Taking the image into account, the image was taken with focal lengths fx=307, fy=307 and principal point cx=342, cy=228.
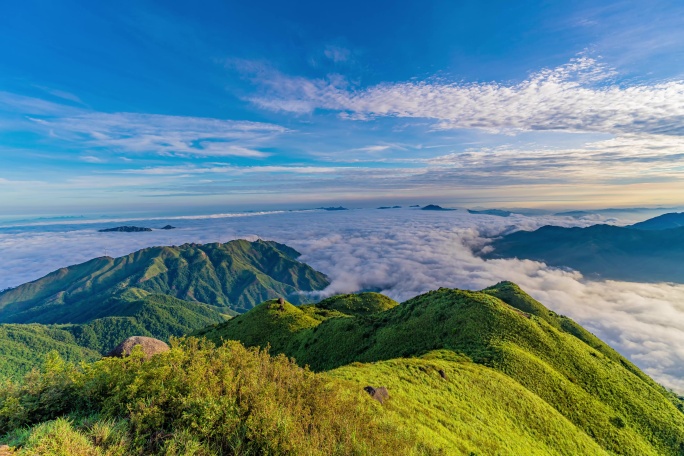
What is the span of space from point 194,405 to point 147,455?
200 centimetres

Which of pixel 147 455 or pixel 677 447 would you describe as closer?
pixel 147 455

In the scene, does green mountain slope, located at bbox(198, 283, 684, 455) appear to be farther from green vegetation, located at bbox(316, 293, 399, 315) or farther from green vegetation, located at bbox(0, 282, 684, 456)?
green vegetation, located at bbox(316, 293, 399, 315)

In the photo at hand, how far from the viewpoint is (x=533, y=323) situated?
238ft

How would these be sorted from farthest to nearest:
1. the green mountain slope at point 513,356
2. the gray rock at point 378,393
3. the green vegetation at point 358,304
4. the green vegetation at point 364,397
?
the green vegetation at point 358,304 → the green mountain slope at point 513,356 → the gray rock at point 378,393 → the green vegetation at point 364,397

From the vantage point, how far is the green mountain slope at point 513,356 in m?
49.9

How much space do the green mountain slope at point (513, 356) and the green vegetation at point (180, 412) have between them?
66.9 feet

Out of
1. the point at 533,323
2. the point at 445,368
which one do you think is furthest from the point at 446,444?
the point at 533,323

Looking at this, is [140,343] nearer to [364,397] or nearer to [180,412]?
[364,397]

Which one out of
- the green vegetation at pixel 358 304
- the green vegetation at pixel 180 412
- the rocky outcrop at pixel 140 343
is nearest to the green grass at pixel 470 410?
the green vegetation at pixel 180 412

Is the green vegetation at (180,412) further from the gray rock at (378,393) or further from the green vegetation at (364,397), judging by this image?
the gray rock at (378,393)

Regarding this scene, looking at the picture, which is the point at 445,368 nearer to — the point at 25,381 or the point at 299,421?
the point at 299,421

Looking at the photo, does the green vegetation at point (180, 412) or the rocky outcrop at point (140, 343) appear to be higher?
the green vegetation at point (180, 412)

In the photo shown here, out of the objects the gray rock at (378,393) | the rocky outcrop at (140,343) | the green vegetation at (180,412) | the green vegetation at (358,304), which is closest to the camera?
the green vegetation at (180,412)

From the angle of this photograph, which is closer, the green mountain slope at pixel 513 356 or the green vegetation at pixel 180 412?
the green vegetation at pixel 180 412
